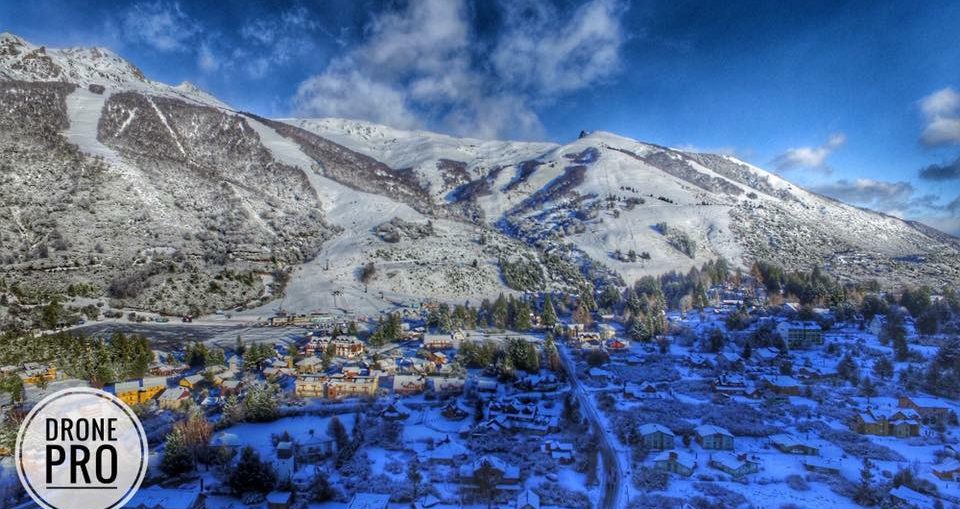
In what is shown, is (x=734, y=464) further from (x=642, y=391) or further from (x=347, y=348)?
(x=347, y=348)

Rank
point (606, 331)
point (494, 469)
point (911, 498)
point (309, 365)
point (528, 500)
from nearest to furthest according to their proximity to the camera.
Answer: point (528, 500) < point (911, 498) < point (494, 469) < point (309, 365) < point (606, 331)

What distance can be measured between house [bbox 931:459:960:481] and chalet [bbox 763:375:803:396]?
11385mm

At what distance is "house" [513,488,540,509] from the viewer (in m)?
21.7

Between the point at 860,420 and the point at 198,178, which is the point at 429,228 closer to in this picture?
the point at 198,178

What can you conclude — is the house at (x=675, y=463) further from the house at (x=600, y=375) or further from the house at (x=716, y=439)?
the house at (x=600, y=375)

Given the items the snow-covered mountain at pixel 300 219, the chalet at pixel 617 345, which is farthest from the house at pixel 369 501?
the snow-covered mountain at pixel 300 219

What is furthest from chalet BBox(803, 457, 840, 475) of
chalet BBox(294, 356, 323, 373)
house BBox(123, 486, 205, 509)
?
chalet BBox(294, 356, 323, 373)

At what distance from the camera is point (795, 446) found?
27547 millimetres

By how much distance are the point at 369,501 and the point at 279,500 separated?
142 inches

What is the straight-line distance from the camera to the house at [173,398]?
109 ft

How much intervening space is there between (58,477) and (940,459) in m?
40.5

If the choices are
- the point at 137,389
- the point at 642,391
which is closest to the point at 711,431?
the point at 642,391

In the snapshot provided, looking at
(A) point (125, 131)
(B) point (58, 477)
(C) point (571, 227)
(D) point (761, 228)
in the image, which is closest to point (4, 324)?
(B) point (58, 477)

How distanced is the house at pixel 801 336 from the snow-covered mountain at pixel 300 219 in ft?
117
